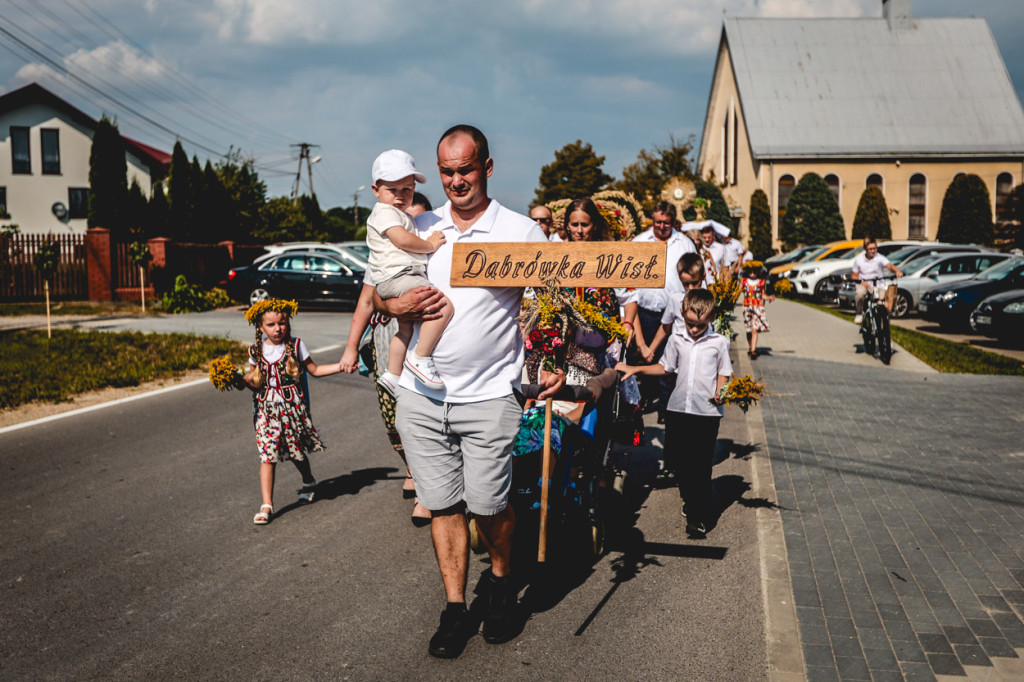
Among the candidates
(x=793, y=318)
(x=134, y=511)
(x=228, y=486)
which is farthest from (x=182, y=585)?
(x=793, y=318)

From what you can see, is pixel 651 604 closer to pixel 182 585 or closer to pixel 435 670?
pixel 435 670

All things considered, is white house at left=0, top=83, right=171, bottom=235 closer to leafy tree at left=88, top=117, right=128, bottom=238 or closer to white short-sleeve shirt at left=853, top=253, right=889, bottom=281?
leafy tree at left=88, top=117, right=128, bottom=238

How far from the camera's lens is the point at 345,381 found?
12.3m

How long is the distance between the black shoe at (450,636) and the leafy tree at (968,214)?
142ft

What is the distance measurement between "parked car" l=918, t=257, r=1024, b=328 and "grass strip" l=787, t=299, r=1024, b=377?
33.4 inches

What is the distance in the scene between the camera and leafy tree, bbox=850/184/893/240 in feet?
148

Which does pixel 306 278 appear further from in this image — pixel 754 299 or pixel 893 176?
pixel 893 176

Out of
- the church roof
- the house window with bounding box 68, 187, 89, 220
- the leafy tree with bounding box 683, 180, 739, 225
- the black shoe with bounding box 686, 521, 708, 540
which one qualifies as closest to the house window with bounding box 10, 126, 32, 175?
the house window with bounding box 68, 187, 89, 220

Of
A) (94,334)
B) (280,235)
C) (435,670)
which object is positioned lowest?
(435,670)

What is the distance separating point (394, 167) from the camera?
4766 millimetres

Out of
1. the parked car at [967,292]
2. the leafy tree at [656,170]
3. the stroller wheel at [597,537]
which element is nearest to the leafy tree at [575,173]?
the leafy tree at [656,170]

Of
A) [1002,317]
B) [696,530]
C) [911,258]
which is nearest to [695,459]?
[696,530]

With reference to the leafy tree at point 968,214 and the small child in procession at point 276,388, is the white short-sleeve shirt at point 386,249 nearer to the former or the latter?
the small child in procession at point 276,388

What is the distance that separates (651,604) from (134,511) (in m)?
3.79
